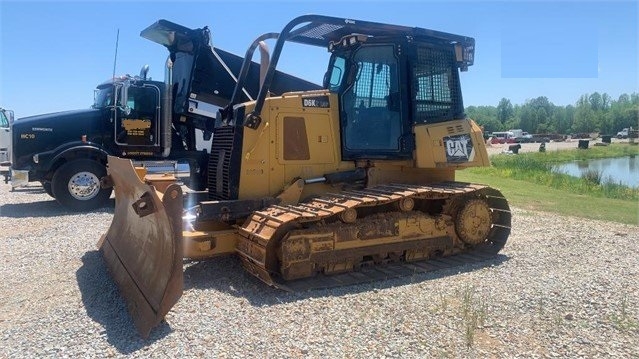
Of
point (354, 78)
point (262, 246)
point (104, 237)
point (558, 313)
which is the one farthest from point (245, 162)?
point (558, 313)

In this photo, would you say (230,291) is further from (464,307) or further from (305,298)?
(464,307)

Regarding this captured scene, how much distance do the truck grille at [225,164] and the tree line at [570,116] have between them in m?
96.6

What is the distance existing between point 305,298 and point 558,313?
235 cm

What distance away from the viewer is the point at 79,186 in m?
10.8

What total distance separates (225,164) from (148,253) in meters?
1.64

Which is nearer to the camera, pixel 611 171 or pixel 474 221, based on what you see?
pixel 474 221

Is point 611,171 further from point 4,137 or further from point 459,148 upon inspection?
point 4,137

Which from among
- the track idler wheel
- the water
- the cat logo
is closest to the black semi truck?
the cat logo

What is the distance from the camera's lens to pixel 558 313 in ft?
15.5

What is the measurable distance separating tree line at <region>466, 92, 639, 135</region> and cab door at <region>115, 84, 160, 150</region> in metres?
92.1

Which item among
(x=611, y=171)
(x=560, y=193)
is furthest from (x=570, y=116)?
(x=560, y=193)

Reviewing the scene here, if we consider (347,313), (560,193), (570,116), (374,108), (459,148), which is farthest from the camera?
(570,116)

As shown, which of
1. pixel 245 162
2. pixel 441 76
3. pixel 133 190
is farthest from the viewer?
pixel 441 76

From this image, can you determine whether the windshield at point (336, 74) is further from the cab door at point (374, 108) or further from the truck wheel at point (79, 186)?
the truck wheel at point (79, 186)
